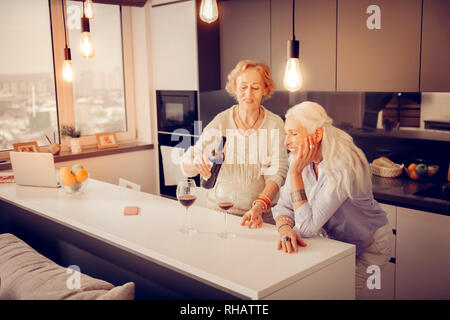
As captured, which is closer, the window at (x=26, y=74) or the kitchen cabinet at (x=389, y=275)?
the kitchen cabinet at (x=389, y=275)

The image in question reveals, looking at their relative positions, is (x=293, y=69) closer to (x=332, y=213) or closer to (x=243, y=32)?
(x=332, y=213)

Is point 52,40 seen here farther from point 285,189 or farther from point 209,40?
point 285,189

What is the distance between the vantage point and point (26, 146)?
4113mm

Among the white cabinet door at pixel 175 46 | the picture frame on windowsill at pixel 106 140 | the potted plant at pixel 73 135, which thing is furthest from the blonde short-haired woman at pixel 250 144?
the picture frame on windowsill at pixel 106 140

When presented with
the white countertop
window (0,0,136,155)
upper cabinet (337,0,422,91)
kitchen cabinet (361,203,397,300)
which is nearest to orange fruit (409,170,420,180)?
kitchen cabinet (361,203,397,300)

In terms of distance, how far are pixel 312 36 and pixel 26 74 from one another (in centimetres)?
251

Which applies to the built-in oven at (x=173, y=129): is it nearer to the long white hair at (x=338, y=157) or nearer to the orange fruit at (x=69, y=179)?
the orange fruit at (x=69, y=179)

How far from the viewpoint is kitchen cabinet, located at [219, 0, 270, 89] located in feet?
13.1

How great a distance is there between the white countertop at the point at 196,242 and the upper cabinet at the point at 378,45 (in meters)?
1.68

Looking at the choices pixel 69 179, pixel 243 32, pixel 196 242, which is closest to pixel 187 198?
pixel 196 242

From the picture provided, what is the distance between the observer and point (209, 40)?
432 cm

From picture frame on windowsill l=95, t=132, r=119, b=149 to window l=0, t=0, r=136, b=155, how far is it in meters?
0.11

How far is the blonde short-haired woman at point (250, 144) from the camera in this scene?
2637 mm

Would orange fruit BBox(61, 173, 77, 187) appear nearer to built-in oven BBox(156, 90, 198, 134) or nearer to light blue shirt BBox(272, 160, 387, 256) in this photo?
light blue shirt BBox(272, 160, 387, 256)
